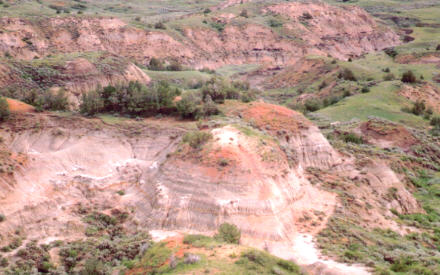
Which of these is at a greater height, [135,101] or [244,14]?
[244,14]

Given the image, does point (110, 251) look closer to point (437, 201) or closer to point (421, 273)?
point (421, 273)

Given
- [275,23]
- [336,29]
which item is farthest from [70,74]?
[336,29]

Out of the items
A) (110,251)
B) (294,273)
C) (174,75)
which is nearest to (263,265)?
(294,273)

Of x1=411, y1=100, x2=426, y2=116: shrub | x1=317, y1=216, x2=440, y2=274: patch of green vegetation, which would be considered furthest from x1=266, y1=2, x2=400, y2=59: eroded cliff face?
x1=317, y1=216, x2=440, y2=274: patch of green vegetation

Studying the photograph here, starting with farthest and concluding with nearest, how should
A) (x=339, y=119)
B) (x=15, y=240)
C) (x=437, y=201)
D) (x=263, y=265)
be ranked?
(x=339, y=119), (x=437, y=201), (x=15, y=240), (x=263, y=265)

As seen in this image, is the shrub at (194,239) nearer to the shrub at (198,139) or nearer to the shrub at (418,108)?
the shrub at (198,139)

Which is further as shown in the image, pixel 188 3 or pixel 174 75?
pixel 188 3

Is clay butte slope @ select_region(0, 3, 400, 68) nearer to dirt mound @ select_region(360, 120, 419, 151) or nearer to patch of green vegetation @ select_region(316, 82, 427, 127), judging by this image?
patch of green vegetation @ select_region(316, 82, 427, 127)

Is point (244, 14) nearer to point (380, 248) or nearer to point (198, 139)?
point (198, 139)
